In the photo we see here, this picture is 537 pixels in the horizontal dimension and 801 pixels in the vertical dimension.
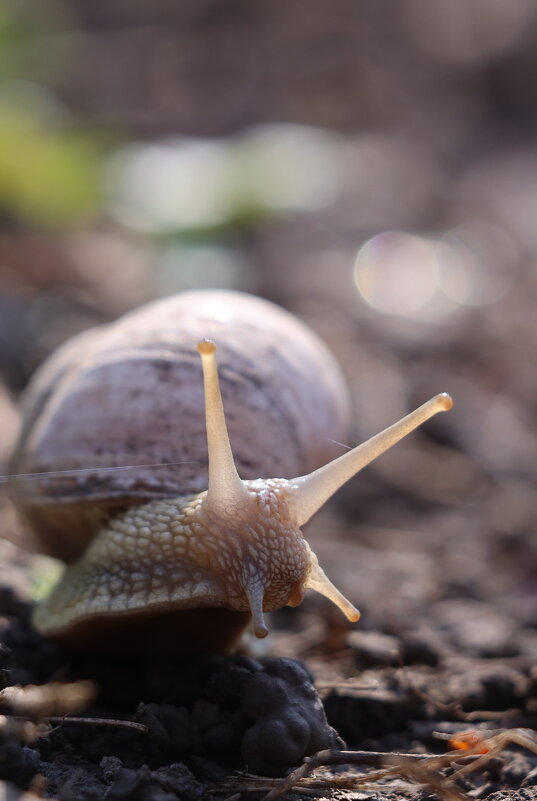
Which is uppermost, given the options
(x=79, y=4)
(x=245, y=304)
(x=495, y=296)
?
(x=79, y=4)

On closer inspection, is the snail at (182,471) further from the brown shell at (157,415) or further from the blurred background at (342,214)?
the blurred background at (342,214)

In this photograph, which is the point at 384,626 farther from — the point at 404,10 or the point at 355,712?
the point at 404,10

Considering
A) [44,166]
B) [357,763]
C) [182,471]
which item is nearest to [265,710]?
[357,763]

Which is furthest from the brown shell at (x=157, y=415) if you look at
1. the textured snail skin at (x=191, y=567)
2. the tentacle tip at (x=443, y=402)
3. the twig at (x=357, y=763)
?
the twig at (x=357, y=763)

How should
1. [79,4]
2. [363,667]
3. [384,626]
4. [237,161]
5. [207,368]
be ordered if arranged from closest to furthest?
[207,368] < [363,667] < [384,626] < [237,161] < [79,4]

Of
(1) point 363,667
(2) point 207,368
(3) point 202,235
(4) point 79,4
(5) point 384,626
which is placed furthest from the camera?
(4) point 79,4

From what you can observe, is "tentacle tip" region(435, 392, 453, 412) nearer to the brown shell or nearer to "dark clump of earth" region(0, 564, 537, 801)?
the brown shell

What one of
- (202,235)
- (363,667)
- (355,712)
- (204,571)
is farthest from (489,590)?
(202,235)
